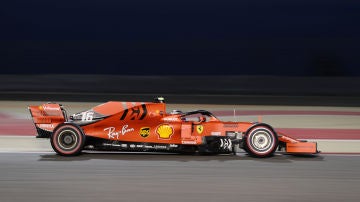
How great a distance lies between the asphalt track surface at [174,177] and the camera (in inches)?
245

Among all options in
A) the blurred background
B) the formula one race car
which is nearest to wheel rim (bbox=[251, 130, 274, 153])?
the formula one race car

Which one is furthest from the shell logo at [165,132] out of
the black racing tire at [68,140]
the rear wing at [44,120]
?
the rear wing at [44,120]

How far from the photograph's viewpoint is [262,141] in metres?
8.56

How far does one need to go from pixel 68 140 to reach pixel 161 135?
4.29 feet

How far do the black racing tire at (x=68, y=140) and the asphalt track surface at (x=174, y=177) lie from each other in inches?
5.0

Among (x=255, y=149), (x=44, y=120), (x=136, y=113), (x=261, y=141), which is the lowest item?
(x=255, y=149)

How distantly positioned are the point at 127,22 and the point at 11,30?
693 centimetres

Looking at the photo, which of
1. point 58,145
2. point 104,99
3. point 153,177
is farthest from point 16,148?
point 104,99

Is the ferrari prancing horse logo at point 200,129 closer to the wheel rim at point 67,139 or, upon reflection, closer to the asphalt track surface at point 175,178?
the asphalt track surface at point 175,178

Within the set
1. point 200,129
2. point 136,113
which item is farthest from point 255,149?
point 136,113

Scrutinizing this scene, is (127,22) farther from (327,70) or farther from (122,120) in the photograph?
(122,120)

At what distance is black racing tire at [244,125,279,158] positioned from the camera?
27.8 feet

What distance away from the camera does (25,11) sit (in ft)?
113

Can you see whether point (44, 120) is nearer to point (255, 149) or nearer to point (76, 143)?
point (76, 143)
